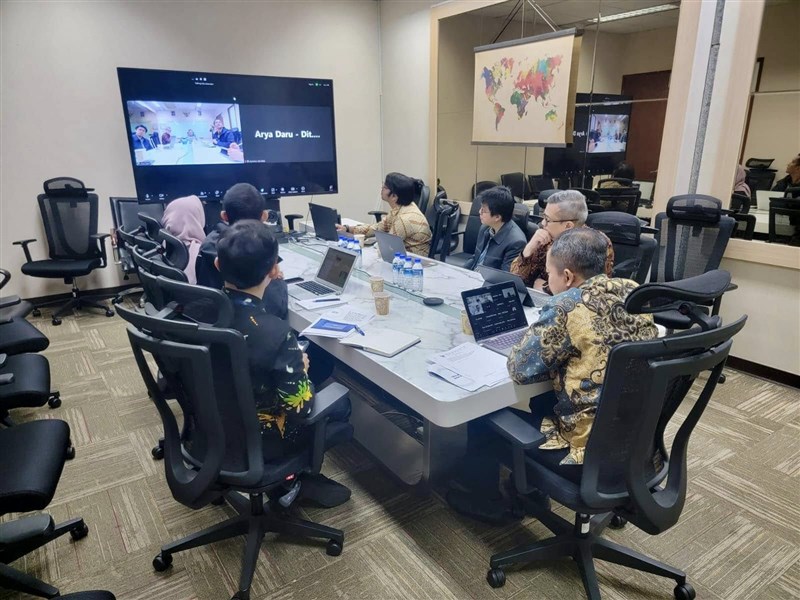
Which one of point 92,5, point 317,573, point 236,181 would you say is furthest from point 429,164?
point 317,573

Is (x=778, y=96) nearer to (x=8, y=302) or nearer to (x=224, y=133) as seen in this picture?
(x=224, y=133)

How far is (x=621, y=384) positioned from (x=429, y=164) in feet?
15.4

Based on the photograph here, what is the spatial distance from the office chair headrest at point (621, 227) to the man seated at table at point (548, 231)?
0.33 metres

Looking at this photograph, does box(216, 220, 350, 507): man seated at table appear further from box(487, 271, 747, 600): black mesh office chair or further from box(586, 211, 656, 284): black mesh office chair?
box(586, 211, 656, 284): black mesh office chair

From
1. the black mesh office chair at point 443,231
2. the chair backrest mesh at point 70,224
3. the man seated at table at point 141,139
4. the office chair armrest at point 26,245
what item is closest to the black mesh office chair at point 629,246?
the black mesh office chair at point 443,231

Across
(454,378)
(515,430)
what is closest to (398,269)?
(454,378)

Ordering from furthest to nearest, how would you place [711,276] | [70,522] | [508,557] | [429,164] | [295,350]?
[429,164] → [70,522] → [508,557] → [295,350] → [711,276]

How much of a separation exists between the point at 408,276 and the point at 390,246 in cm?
46

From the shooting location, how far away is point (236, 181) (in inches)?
179

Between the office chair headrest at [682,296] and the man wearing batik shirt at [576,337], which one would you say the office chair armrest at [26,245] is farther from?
the office chair headrest at [682,296]

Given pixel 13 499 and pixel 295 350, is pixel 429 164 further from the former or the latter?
pixel 13 499

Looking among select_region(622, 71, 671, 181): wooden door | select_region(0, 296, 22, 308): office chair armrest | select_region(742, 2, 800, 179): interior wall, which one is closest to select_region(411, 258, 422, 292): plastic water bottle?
select_region(0, 296, 22, 308): office chair armrest

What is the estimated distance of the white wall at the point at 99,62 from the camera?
433 cm

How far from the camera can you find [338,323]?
6.94 feet
